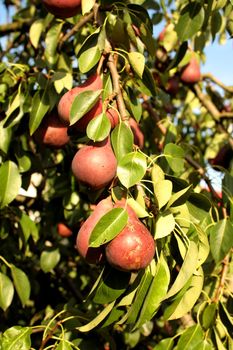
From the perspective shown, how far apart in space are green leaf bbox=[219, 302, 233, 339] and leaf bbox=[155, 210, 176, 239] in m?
0.41

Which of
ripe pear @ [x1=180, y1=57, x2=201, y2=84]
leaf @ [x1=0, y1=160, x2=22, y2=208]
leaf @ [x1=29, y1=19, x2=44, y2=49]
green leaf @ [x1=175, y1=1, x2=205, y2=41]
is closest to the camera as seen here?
leaf @ [x1=0, y1=160, x2=22, y2=208]

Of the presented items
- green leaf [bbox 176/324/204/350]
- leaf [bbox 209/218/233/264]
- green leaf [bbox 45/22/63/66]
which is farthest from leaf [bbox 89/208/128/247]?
green leaf [bbox 45/22/63/66]

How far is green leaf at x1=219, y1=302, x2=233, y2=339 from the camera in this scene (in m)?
1.23

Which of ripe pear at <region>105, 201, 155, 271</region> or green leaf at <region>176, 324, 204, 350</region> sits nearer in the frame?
ripe pear at <region>105, 201, 155, 271</region>

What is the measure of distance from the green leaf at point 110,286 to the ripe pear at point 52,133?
435 mm

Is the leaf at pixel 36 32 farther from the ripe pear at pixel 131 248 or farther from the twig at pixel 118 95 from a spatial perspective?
the ripe pear at pixel 131 248

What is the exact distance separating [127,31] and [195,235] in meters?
0.56

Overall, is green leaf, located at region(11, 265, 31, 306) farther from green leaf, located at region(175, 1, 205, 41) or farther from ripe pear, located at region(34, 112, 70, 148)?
green leaf, located at region(175, 1, 205, 41)

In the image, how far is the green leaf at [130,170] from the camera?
0.90 m

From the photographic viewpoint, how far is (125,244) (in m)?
0.88

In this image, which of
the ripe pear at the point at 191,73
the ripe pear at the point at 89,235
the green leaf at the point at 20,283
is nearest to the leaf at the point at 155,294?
the ripe pear at the point at 89,235

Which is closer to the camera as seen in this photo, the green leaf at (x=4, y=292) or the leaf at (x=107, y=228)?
the leaf at (x=107, y=228)

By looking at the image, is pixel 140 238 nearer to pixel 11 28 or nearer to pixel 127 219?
pixel 127 219

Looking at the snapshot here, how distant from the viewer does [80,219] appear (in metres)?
1.80
